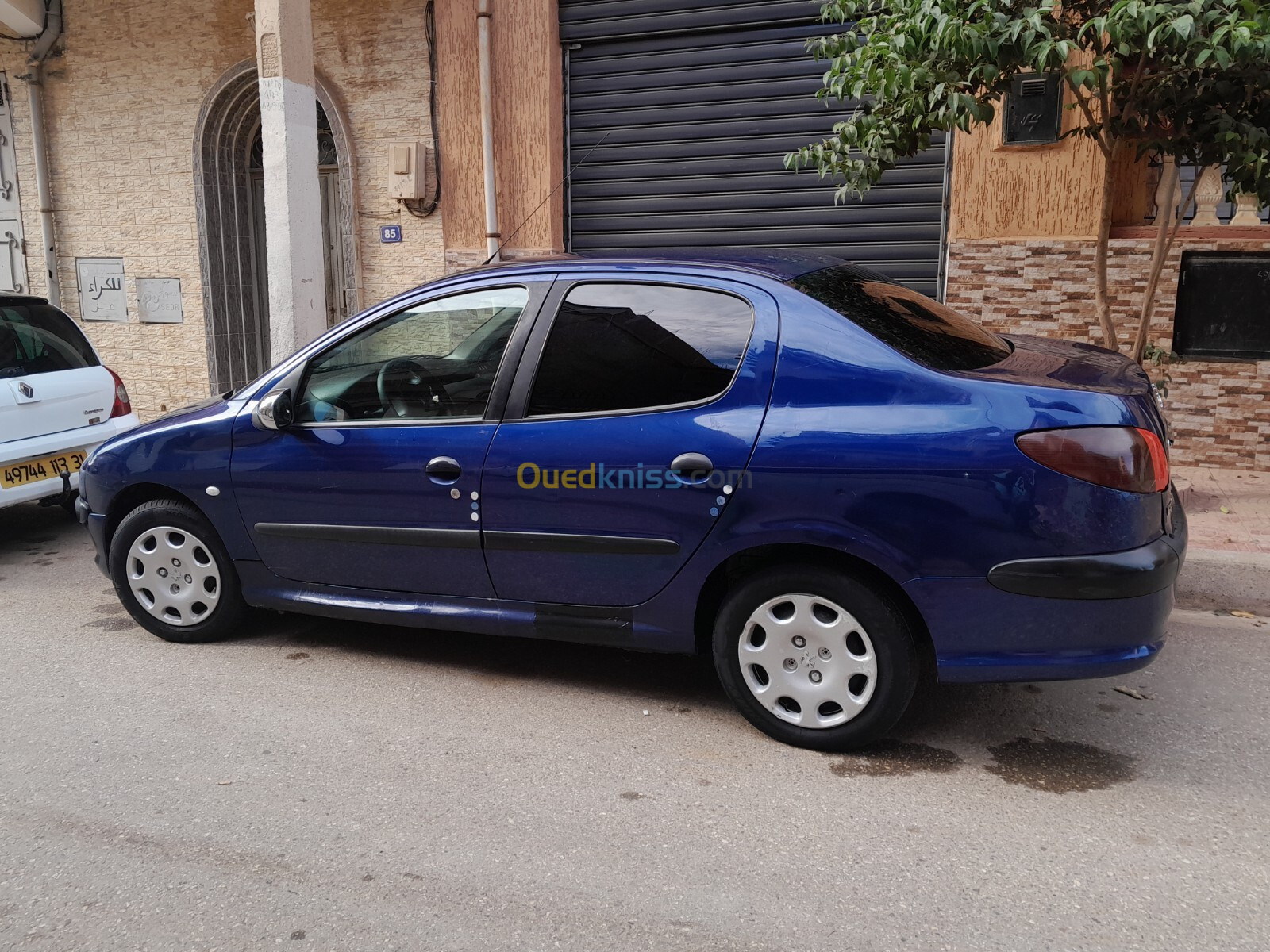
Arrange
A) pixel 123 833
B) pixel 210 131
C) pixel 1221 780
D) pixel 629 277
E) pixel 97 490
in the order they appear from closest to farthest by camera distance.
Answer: pixel 123 833, pixel 1221 780, pixel 629 277, pixel 97 490, pixel 210 131

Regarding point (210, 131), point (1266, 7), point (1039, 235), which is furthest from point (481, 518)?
point (210, 131)

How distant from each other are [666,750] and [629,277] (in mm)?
1642

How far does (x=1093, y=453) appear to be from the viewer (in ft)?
10.2

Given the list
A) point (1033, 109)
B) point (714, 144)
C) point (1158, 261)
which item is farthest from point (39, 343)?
point (1033, 109)

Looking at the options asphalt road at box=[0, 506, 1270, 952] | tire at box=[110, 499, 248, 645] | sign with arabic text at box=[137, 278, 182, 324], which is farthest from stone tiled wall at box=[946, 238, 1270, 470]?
sign with arabic text at box=[137, 278, 182, 324]

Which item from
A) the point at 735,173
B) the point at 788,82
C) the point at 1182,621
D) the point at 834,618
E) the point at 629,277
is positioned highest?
the point at 788,82

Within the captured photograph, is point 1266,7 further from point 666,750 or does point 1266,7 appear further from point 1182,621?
point 666,750

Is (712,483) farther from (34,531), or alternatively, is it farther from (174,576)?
(34,531)

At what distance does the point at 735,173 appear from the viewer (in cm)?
916

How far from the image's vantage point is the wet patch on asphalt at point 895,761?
11.2 feet

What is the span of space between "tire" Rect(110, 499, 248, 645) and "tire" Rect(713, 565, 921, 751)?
2.23m

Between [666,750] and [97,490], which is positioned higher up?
[97,490]

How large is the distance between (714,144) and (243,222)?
5.53 metres

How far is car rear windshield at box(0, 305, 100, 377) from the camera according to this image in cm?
619
